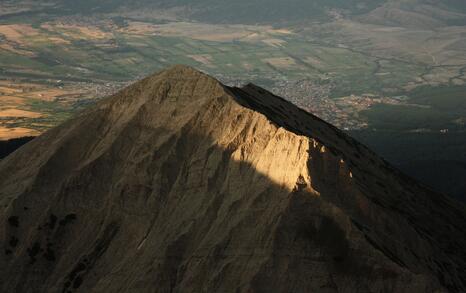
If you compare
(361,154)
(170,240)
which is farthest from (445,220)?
(170,240)

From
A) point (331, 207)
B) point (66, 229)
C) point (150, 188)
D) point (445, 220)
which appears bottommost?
point (445, 220)

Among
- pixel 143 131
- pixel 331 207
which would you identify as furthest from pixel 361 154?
pixel 331 207

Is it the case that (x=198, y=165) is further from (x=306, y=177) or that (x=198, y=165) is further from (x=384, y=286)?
(x=384, y=286)

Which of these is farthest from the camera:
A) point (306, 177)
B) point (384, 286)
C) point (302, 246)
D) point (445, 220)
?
point (445, 220)

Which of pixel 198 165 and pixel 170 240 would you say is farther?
pixel 198 165

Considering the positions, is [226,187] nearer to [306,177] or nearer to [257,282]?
[306,177]

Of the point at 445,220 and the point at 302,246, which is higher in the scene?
the point at 302,246

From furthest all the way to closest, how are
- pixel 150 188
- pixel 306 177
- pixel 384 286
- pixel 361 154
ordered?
pixel 361 154
pixel 150 188
pixel 306 177
pixel 384 286
